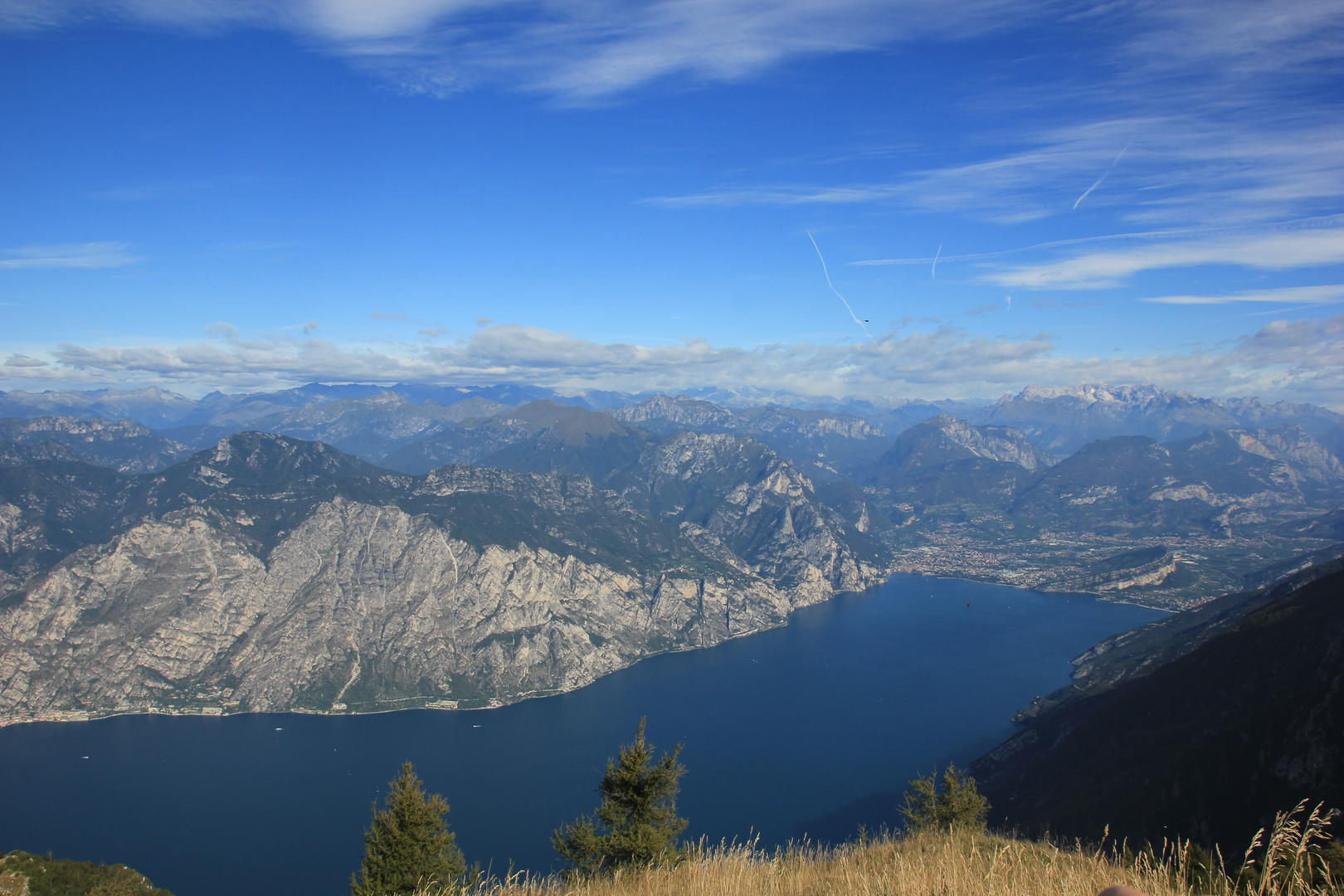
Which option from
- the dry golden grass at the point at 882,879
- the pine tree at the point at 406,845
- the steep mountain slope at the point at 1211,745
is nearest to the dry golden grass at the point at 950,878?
the dry golden grass at the point at 882,879

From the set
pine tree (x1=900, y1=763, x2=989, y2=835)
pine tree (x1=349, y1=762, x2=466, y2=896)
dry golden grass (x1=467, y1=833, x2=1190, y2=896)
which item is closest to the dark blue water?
pine tree (x1=900, y1=763, x2=989, y2=835)

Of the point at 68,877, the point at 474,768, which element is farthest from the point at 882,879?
the point at 474,768

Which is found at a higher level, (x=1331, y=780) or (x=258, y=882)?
(x=1331, y=780)

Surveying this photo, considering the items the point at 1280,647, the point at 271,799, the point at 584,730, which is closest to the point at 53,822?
the point at 271,799

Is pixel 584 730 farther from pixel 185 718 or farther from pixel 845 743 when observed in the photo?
pixel 185 718

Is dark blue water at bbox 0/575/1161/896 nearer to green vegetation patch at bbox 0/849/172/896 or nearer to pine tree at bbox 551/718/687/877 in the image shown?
green vegetation patch at bbox 0/849/172/896

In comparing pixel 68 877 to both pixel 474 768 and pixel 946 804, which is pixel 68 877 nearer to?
pixel 946 804
